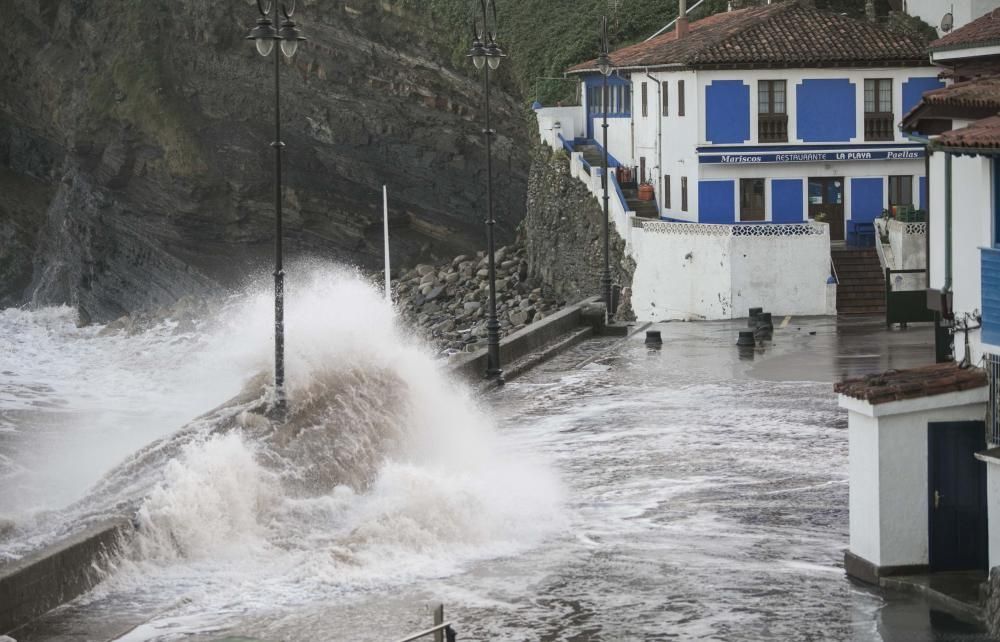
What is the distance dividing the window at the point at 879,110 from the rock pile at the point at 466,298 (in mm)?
13175

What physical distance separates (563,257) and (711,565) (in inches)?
1742

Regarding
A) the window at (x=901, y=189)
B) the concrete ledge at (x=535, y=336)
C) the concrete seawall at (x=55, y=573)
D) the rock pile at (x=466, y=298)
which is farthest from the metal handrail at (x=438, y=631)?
the rock pile at (x=466, y=298)

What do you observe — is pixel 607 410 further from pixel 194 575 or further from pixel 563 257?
pixel 563 257

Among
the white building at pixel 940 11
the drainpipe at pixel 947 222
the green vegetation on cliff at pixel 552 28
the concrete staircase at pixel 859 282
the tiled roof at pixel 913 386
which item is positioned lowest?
the tiled roof at pixel 913 386

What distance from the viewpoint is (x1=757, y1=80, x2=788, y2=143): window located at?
46812 millimetres

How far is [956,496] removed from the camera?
578 inches

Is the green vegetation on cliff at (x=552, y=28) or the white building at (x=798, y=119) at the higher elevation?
the green vegetation on cliff at (x=552, y=28)

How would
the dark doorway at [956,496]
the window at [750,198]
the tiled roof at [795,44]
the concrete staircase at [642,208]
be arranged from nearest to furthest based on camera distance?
the dark doorway at [956,496] < the tiled roof at [795,44] < the window at [750,198] < the concrete staircase at [642,208]

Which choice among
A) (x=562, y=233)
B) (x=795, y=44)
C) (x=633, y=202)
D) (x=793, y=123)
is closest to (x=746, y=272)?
(x=793, y=123)

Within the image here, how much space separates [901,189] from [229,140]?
130ft

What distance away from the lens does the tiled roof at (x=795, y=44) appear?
46250 mm

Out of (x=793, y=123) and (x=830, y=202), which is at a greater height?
(x=793, y=123)

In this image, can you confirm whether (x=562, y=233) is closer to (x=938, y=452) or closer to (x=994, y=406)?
(x=938, y=452)

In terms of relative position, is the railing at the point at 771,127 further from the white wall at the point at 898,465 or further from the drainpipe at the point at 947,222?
the white wall at the point at 898,465
